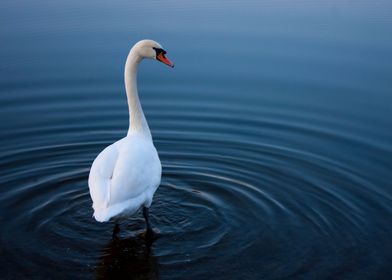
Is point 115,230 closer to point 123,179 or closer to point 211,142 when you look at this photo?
point 123,179

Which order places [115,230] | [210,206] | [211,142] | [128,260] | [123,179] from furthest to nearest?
[211,142]
[210,206]
[115,230]
[128,260]
[123,179]

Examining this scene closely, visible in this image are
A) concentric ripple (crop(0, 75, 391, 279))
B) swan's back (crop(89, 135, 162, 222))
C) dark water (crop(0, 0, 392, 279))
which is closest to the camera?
swan's back (crop(89, 135, 162, 222))

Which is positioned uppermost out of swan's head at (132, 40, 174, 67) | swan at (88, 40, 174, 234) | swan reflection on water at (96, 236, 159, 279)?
swan's head at (132, 40, 174, 67)

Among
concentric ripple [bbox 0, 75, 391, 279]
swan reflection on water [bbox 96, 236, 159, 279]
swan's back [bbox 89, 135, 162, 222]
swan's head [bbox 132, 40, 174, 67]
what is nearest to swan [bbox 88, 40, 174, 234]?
swan's back [bbox 89, 135, 162, 222]

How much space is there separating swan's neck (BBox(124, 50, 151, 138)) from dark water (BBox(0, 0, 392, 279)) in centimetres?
121

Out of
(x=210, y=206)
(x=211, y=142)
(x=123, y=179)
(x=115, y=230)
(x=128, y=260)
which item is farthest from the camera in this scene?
(x=211, y=142)

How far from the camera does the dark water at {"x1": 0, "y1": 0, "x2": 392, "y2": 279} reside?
7.82 meters

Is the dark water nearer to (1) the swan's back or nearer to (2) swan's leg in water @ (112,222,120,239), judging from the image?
(2) swan's leg in water @ (112,222,120,239)

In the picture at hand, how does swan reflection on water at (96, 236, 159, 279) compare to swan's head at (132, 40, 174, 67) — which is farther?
swan's head at (132, 40, 174, 67)

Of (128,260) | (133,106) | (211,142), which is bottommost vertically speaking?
(128,260)

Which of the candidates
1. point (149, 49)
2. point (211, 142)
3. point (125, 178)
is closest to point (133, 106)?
point (149, 49)

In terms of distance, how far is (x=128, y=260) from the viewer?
7742 mm

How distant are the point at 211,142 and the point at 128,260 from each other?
4.74 metres

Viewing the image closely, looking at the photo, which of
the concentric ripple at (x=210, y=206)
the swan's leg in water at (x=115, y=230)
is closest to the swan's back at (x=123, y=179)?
the swan's leg in water at (x=115, y=230)
